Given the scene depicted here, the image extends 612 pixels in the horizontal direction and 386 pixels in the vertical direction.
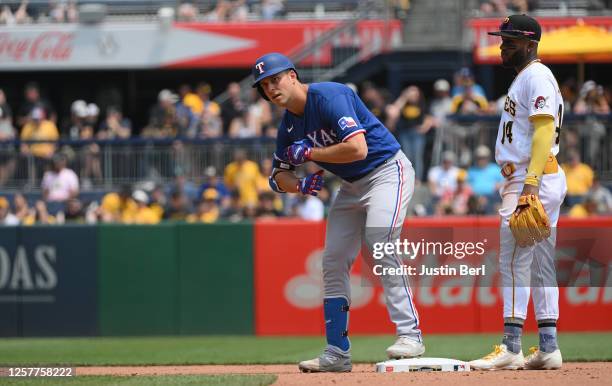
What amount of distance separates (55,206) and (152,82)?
7.15 m

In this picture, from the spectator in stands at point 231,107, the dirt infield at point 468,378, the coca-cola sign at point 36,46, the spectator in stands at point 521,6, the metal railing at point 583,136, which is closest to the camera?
the dirt infield at point 468,378

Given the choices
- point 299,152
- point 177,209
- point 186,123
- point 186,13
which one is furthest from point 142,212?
point 299,152

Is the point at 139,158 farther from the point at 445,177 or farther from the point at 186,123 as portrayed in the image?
the point at 445,177

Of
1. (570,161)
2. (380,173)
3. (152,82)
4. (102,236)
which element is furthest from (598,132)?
(152,82)

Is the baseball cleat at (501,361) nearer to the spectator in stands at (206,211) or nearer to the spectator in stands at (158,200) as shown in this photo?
the spectator in stands at (206,211)

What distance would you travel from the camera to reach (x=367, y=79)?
838 inches

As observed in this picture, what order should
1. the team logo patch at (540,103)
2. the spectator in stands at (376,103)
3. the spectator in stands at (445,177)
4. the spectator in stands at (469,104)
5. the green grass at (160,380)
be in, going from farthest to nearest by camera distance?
the spectator in stands at (469,104) → the spectator in stands at (376,103) → the spectator in stands at (445,177) → the team logo patch at (540,103) → the green grass at (160,380)

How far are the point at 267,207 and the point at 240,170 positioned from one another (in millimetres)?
1688

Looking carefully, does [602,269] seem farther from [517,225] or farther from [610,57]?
[610,57]

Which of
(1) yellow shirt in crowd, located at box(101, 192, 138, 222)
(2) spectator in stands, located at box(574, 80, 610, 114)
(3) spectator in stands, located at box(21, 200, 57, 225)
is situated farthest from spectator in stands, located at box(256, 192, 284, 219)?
(2) spectator in stands, located at box(574, 80, 610, 114)

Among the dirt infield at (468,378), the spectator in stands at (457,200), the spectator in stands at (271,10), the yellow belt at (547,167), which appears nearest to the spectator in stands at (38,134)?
the spectator in stands at (271,10)

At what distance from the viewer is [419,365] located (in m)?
7.83

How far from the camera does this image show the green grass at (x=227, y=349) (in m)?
10.6

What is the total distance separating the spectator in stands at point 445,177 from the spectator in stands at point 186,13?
7116mm
